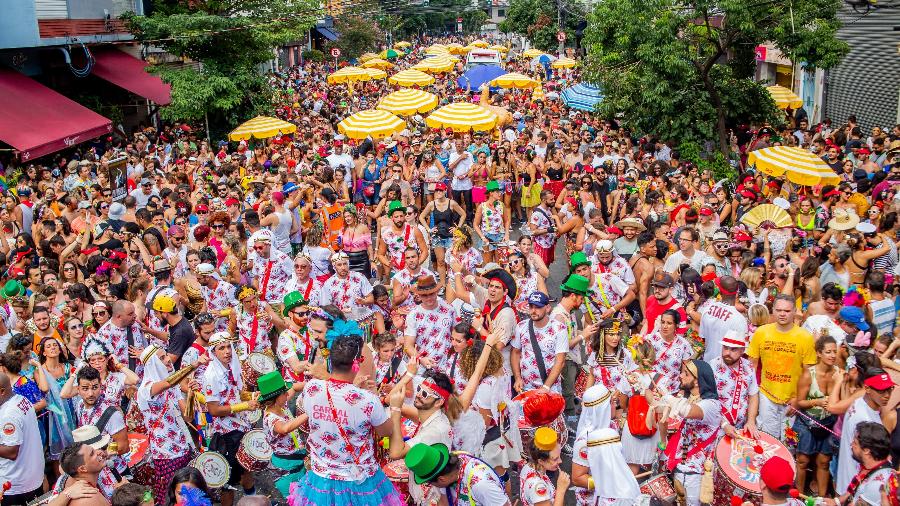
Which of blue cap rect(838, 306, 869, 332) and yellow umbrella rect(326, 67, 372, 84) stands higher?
blue cap rect(838, 306, 869, 332)

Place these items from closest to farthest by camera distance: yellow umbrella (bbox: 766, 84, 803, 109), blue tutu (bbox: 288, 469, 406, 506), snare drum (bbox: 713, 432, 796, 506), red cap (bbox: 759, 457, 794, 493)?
red cap (bbox: 759, 457, 794, 493) → blue tutu (bbox: 288, 469, 406, 506) → snare drum (bbox: 713, 432, 796, 506) → yellow umbrella (bbox: 766, 84, 803, 109)

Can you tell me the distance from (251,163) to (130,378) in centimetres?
1124

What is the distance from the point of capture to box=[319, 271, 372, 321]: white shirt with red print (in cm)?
830

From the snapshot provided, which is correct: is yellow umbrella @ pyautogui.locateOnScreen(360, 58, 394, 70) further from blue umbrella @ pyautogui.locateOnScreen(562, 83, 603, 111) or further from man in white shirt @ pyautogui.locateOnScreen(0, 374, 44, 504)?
man in white shirt @ pyautogui.locateOnScreen(0, 374, 44, 504)

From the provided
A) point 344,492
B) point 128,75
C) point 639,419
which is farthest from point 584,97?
point 344,492

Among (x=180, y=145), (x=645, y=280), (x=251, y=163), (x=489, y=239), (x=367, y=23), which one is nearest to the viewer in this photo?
(x=645, y=280)

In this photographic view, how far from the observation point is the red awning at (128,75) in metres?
24.2

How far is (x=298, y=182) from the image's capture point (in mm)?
13477

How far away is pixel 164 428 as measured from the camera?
637cm

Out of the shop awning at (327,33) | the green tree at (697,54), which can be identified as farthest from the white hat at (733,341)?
the shop awning at (327,33)

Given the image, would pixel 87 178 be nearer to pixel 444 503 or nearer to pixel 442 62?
pixel 444 503

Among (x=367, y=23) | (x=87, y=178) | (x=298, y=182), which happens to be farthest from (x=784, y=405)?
(x=367, y=23)

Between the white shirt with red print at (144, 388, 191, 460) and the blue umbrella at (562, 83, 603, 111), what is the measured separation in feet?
57.5

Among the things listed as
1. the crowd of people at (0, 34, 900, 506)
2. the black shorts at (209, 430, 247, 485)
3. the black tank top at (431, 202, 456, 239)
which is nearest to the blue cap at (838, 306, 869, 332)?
the crowd of people at (0, 34, 900, 506)
